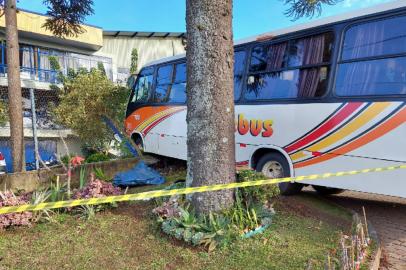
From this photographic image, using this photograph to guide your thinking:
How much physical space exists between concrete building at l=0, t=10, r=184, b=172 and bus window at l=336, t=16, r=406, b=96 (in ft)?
30.3

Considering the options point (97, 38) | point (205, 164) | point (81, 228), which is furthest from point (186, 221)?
point (97, 38)

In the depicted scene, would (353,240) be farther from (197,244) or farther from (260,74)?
(260,74)

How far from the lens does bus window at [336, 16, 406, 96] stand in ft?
16.3

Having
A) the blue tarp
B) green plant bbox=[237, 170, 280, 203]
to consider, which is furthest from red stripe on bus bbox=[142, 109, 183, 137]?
green plant bbox=[237, 170, 280, 203]

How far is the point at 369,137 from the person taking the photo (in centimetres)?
524

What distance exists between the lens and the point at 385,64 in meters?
5.12

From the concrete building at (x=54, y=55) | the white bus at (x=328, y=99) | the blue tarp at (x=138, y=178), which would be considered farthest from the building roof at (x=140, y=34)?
the blue tarp at (x=138, y=178)

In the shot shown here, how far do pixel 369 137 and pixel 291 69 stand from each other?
5.54 ft

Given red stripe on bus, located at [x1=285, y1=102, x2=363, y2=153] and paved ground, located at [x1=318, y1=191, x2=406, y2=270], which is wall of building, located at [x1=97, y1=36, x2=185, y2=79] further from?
red stripe on bus, located at [x1=285, y1=102, x2=363, y2=153]

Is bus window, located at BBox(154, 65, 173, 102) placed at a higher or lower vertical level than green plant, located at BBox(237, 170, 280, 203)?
higher

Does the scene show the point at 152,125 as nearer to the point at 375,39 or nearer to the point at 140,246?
the point at 375,39

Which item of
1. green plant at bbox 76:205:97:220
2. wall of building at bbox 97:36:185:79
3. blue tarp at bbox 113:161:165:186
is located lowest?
blue tarp at bbox 113:161:165:186

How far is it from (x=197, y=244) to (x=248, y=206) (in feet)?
2.79

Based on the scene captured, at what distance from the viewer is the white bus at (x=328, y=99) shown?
5.05 meters
